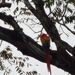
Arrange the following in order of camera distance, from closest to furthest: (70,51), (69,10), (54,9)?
1. (70,51)
2. (69,10)
3. (54,9)

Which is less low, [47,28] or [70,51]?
[47,28]

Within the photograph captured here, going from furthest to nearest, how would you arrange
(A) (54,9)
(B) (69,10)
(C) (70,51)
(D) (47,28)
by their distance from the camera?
(A) (54,9)
(B) (69,10)
(D) (47,28)
(C) (70,51)

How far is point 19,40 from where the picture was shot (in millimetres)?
3688

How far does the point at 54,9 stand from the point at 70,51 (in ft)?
5.41

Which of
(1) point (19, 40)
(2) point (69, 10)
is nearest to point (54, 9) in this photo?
(2) point (69, 10)

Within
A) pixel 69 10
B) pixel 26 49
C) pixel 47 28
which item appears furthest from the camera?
pixel 69 10

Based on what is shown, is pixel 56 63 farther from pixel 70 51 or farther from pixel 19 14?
pixel 19 14

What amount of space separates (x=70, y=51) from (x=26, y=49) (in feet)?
2.45

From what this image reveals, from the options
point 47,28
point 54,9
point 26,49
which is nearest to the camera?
point 26,49

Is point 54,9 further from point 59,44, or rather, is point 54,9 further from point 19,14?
point 59,44

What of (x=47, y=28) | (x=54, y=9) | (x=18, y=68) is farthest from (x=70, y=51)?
(x=18, y=68)

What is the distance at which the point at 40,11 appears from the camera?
176 inches

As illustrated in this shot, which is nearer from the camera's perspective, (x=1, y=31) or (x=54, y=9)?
(x=1, y=31)

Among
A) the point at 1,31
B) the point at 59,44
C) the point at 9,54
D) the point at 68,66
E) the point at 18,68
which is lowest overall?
the point at 18,68
